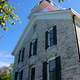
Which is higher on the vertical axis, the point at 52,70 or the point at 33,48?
the point at 33,48

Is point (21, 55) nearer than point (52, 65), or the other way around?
point (52, 65)

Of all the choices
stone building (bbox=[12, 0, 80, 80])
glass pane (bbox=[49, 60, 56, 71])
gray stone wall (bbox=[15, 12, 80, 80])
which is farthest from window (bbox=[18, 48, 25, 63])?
glass pane (bbox=[49, 60, 56, 71])

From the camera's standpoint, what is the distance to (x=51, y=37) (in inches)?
649

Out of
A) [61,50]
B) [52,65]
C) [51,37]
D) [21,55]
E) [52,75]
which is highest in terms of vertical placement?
[51,37]

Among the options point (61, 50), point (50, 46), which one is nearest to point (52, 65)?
point (61, 50)

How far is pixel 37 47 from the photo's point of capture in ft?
60.0

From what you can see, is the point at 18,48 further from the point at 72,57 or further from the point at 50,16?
the point at 72,57

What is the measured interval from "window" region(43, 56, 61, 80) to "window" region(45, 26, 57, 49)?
1.46 m

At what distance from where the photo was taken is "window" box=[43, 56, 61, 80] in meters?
14.2

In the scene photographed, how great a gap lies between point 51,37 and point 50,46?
0.78 meters

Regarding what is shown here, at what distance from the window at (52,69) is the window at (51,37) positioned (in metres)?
1.46

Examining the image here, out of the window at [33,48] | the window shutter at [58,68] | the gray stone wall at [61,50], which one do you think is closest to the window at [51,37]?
the gray stone wall at [61,50]

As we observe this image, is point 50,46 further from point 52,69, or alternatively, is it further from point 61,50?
point 52,69

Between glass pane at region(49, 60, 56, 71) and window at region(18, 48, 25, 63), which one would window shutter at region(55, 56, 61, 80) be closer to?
glass pane at region(49, 60, 56, 71)
